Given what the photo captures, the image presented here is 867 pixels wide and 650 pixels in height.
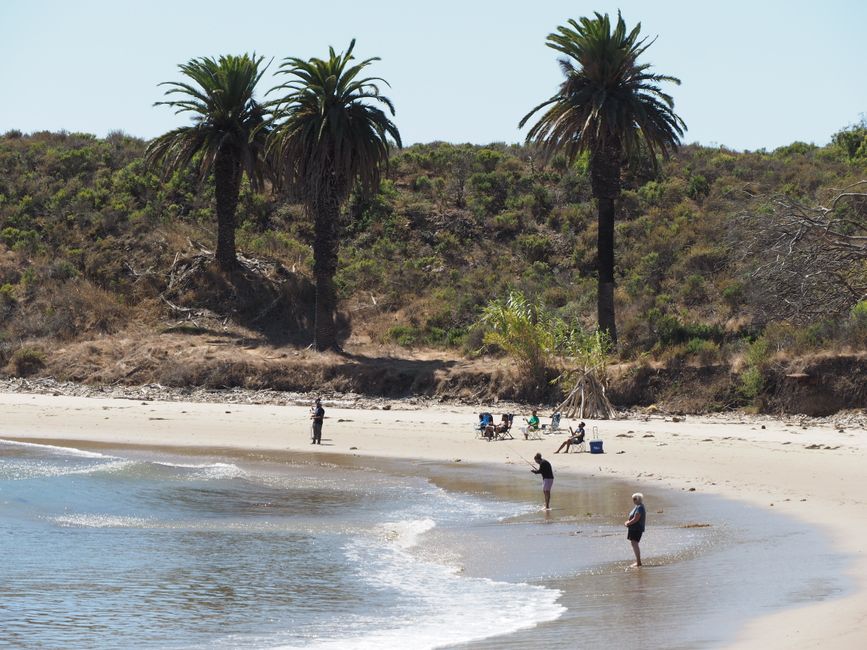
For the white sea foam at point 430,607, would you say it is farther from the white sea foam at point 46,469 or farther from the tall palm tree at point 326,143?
the tall palm tree at point 326,143

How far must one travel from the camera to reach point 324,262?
38219 mm

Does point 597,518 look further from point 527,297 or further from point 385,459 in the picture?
point 527,297

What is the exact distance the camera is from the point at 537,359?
33.0 m

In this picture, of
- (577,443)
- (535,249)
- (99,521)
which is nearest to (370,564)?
(99,521)

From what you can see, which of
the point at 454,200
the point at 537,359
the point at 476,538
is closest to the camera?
the point at 476,538

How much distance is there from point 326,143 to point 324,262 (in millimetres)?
4301

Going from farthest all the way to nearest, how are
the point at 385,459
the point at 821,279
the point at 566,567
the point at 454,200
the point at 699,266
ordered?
the point at 454,200, the point at 699,266, the point at 821,279, the point at 385,459, the point at 566,567

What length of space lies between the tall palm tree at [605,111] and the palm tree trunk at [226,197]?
12.9 metres

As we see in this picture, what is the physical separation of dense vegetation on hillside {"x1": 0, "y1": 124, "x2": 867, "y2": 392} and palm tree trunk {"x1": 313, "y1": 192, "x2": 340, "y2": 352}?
2789 millimetres

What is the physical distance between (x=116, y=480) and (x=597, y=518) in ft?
37.0

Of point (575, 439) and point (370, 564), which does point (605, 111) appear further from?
point (370, 564)

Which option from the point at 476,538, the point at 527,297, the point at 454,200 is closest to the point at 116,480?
the point at 476,538

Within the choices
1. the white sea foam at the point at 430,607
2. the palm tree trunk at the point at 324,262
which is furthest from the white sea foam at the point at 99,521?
the palm tree trunk at the point at 324,262

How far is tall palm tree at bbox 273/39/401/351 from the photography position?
36.9 meters
